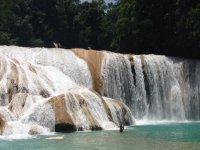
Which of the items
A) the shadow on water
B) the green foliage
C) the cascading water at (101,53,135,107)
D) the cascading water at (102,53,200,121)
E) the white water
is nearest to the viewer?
the shadow on water

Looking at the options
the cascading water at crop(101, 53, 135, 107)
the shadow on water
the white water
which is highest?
the cascading water at crop(101, 53, 135, 107)

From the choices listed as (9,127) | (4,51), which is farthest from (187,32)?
(9,127)

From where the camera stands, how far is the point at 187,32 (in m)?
50.8

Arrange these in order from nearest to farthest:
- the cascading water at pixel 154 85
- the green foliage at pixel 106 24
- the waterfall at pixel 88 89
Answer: the waterfall at pixel 88 89, the cascading water at pixel 154 85, the green foliage at pixel 106 24

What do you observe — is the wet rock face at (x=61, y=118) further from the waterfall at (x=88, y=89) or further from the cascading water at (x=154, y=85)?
the cascading water at (x=154, y=85)

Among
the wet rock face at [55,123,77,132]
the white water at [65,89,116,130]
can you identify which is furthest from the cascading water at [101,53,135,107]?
the wet rock face at [55,123,77,132]

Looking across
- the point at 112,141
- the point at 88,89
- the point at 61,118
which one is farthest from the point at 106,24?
the point at 112,141

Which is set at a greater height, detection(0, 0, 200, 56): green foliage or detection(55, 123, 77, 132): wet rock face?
detection(0, 0, 200, 56): green foliage

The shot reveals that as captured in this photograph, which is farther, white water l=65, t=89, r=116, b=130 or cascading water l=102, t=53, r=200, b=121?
cascading water l=102, t=53, r=200, b=121

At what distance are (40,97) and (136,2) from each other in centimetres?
2669

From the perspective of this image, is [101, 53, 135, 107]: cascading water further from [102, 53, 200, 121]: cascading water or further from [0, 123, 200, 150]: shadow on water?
[0, 123, 200, 150]: shadow on water

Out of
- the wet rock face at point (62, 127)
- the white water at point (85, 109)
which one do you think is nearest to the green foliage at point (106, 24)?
the white water at point (85, 109)

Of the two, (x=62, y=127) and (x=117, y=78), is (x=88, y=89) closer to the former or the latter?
(x=62, y=127)

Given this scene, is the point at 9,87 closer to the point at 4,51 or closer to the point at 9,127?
the point at 9,127
